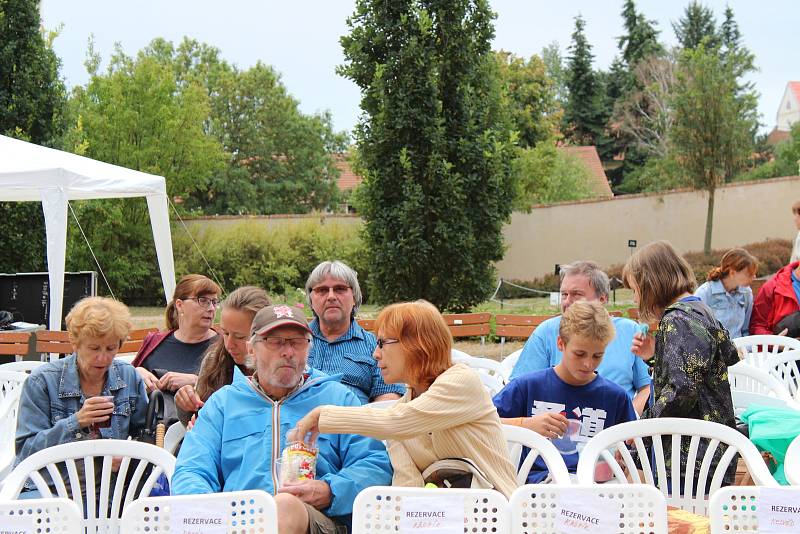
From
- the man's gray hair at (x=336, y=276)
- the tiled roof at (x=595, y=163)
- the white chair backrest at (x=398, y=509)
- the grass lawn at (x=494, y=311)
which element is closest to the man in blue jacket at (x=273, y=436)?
the white chair backrest at (x=398, y=509)

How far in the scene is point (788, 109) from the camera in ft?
268

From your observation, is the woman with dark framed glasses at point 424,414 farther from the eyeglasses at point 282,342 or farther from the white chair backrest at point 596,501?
the white chair backrest at point 596,501

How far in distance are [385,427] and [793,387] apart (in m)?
4.30

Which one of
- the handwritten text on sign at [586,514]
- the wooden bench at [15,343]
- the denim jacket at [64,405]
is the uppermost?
the handwritten text on sign at [586,514]

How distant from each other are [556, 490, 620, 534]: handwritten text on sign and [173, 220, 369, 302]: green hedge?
830 inches

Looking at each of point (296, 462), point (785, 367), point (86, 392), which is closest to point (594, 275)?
point (296, 462)

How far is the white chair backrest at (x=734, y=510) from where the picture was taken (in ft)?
7.47

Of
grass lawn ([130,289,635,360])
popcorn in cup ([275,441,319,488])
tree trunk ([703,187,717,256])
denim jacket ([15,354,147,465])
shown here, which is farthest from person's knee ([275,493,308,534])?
tree trunk ([703,187,717,256])

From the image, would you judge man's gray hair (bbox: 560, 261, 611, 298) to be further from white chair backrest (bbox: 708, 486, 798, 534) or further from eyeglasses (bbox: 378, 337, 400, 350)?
white chair backrest (bbox: 708, 486, 798, 534)

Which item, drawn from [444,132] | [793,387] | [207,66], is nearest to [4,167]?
[444,132]

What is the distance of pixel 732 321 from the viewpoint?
7.12 meters

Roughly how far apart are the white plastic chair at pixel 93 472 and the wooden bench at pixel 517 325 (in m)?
7.29

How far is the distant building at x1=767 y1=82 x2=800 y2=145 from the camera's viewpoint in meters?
77.9

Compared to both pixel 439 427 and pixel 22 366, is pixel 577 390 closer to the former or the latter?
pixel 439 427
